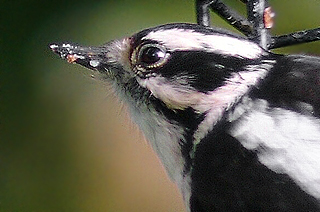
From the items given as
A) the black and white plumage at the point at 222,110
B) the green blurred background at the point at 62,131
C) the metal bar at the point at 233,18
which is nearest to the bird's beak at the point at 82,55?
the black and white plumage at the point at 222,110

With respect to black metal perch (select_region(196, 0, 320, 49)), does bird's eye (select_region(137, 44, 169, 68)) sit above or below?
above

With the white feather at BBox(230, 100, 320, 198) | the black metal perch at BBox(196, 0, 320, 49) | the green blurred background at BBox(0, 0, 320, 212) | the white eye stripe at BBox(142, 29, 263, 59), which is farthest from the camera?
the green blurred background at BBox(0, 0, 320, 212)

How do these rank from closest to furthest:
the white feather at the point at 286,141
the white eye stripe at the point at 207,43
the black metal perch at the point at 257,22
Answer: the white feather at the point at 286,141
the white eye stripe at the point at 207,43
the black metal perch at the point at 257,22

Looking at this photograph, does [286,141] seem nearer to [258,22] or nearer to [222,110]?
[222,110]

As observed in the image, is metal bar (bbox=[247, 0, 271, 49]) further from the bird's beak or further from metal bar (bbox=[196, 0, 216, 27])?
the bird's beak

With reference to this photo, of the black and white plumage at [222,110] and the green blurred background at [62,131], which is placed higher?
A: the black and white plumage at [222,110]

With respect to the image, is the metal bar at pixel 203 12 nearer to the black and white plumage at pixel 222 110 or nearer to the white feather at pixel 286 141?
the black and white plumage at pixel 222 110

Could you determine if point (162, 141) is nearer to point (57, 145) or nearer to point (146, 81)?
point (146, 81)

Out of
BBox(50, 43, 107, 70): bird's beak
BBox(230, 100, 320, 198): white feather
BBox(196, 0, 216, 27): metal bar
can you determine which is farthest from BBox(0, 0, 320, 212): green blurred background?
BBox(230, 100, 320, 198): white feather

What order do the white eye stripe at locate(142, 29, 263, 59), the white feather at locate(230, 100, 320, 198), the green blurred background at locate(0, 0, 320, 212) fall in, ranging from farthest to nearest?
1. the green blurred background at locate(0, 0, 320, 212)
2. the white eye stripe at locate(142, 29, 263, 59)
3. the white feather at locate(230, 100, 320, 198)
